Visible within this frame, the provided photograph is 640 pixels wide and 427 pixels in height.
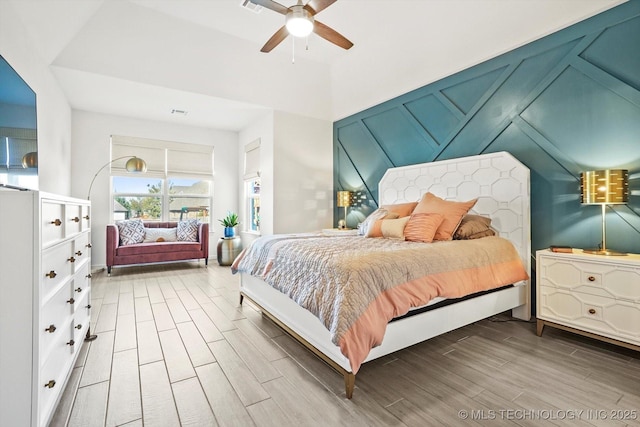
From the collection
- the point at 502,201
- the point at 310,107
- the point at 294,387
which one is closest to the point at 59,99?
the point at 310,107

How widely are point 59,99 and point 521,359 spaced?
19.6ft

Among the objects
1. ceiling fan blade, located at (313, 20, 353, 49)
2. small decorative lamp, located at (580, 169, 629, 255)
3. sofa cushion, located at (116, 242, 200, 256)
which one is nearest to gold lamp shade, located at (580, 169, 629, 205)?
small decorative lamp, located at (580, 169, 629, 255)

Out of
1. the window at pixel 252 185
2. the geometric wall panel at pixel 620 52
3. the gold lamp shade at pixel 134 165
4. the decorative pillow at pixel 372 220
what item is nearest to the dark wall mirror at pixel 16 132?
the gold lamp shade at pixel 134 165

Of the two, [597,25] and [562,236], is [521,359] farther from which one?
[597,25]

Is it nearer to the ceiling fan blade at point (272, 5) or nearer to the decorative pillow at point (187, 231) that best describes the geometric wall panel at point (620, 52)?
the ceiling fan blade at point (272, 5)

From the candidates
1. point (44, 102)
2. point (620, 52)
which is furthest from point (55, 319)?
point (620, 52)

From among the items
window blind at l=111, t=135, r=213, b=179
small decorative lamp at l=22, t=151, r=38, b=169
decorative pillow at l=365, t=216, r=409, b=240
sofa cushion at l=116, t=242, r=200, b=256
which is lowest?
sofa cushion at l=116, t=242, r=200, b=256

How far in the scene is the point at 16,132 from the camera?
1844 mm

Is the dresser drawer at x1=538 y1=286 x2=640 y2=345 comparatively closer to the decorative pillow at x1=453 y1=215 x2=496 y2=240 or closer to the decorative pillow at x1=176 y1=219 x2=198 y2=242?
the decorative pillow at x1=453 y1=215 x2=496 y2=240

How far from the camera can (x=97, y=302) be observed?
10.9 feet

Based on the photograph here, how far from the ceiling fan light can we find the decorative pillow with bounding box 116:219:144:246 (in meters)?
4.22

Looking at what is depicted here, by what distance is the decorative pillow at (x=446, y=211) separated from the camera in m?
2.85

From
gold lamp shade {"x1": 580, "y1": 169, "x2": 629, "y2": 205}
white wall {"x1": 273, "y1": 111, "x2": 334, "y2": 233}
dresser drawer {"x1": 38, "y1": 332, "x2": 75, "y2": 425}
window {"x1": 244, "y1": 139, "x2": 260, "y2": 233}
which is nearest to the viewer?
dresser drawer {"x1": 38, "y1": 332, "x2": 75, "y2": 425}

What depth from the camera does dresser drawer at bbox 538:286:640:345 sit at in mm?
2043
